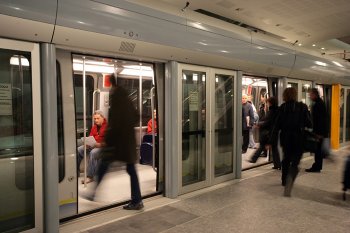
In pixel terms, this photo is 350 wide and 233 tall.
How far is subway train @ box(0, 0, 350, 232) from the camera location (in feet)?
9.75

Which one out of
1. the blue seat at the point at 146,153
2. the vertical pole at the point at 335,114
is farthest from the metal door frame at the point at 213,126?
the vertical pole at the point at 335,114

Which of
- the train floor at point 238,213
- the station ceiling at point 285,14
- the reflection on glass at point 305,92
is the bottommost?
the train floor at point 238,213

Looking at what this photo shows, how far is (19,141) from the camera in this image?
305 centimetres

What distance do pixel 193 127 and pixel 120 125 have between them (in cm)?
175

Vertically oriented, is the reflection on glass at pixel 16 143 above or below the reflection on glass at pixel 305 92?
below

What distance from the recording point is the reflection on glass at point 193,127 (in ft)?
15.9

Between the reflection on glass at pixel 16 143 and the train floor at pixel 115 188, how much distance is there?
34.5 inches

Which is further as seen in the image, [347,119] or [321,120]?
[347,119]

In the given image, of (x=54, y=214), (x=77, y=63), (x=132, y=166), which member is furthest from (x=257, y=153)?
(x=54, y=214)

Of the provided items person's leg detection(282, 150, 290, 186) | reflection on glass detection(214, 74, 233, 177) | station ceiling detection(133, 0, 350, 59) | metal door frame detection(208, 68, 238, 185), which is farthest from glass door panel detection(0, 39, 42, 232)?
person's leg detection(282, 150, 290, 186)

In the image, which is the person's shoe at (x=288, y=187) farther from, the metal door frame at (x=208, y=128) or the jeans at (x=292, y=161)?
the metal door frame at (x=208, y=128)

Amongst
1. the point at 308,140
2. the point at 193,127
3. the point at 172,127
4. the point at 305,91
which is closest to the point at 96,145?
the point at 172,127

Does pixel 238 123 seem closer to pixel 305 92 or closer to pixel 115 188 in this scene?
pixel 115 188

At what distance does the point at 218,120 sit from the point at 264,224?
2226mm
